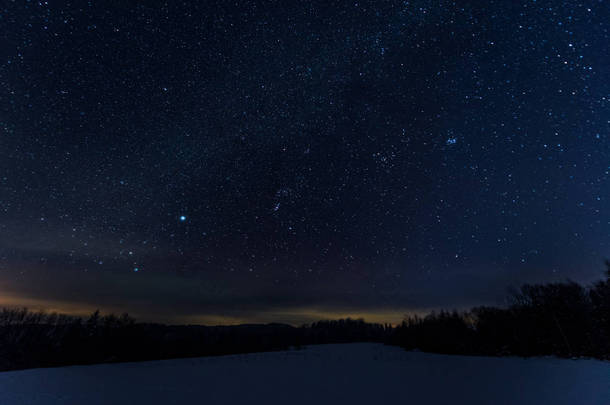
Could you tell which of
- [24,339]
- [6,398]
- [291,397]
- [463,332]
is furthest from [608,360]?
[24,339]

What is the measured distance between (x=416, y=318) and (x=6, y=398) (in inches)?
3158

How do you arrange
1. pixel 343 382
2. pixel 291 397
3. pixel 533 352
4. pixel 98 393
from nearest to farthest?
pixel 291 397
pixel 98 393
pixel 343 382
pixel 533 352

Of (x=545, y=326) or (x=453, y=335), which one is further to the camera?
(x=453, y=335)

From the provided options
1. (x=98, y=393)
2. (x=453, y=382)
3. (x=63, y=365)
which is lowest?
(x=63, y=365)

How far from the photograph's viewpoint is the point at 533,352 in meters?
35.6

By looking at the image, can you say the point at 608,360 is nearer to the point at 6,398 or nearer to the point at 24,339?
the point at 6,398

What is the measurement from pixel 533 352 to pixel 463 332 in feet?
52.1

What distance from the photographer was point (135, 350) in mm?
49000

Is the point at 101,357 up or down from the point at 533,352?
down

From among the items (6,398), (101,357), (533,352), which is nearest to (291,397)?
(6,398)

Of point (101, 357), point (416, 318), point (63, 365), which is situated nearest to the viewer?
point (63, 365)

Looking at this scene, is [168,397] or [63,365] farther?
[63,365]

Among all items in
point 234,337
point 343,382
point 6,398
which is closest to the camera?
point 6,398

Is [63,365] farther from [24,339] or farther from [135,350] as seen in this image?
[135,350]
